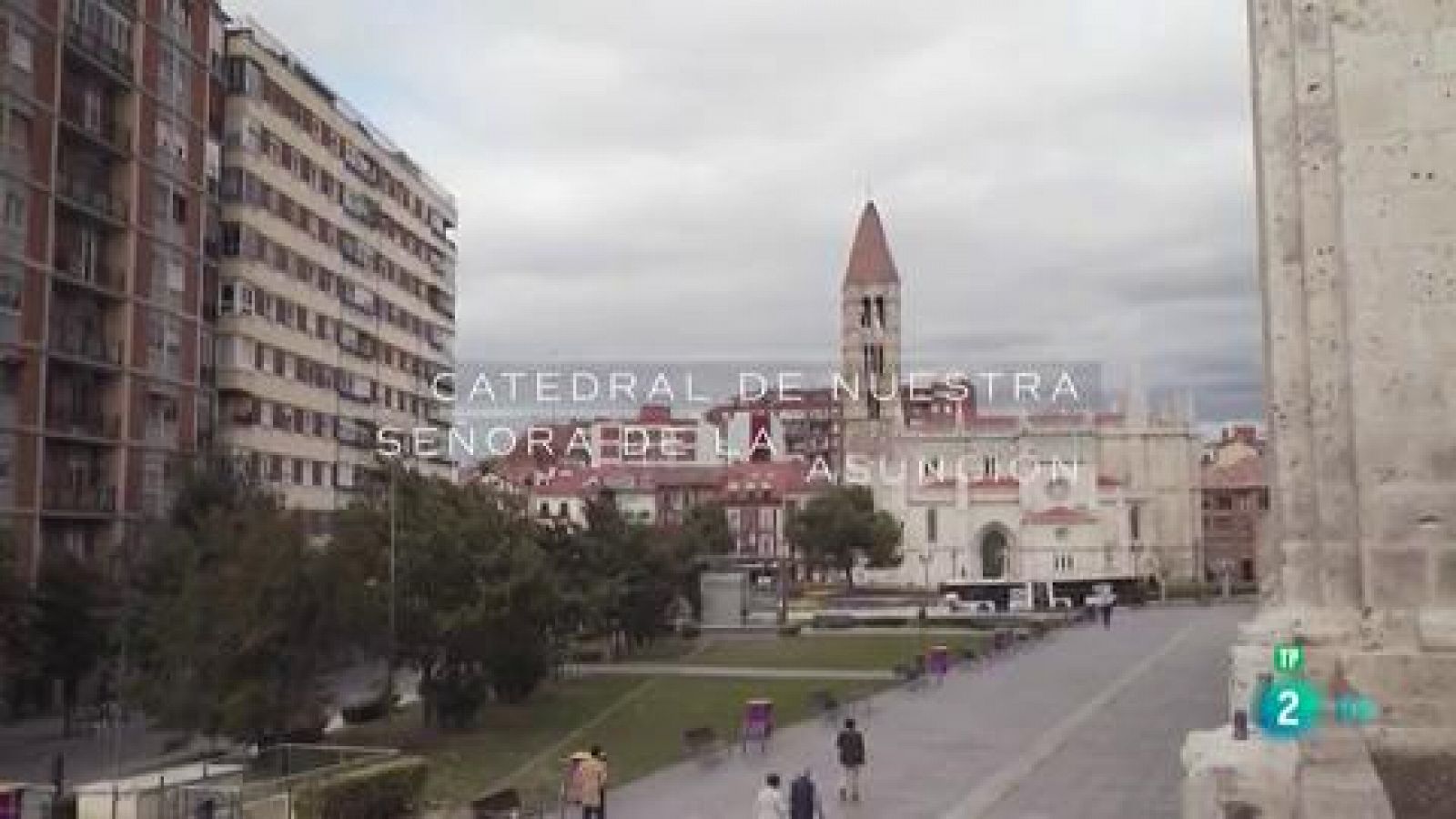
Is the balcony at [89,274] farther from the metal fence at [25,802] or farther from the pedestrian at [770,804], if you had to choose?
the pedestrian at [770,804]

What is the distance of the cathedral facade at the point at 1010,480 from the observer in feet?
380

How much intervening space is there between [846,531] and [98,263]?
68112 millimetres

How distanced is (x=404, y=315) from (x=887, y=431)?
6119 centimetres

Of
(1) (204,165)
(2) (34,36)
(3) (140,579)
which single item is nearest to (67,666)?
(3) (140,579)

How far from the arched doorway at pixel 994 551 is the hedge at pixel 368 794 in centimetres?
9956

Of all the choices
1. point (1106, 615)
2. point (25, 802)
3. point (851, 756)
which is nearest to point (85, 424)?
Answer: point (25, 802)

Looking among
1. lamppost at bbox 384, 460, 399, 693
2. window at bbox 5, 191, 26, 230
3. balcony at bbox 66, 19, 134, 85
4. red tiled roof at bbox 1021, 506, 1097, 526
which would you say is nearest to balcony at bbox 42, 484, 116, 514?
window at bbox 5, 191, 26, 230

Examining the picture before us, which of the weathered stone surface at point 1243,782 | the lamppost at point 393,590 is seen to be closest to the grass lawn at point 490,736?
the lamppost at point 393,590

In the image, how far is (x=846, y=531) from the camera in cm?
10825

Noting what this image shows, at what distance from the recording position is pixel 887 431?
131 m

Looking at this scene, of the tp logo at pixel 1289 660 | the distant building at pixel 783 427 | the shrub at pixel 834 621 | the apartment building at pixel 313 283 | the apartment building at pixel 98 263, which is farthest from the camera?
the distant building at pixel 783 427

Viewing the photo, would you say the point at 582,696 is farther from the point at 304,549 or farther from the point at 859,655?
the point at 859,655

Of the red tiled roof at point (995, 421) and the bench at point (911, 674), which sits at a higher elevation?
the red tiled roof at point (995, 421)

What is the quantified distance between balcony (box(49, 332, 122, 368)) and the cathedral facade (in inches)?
2756
